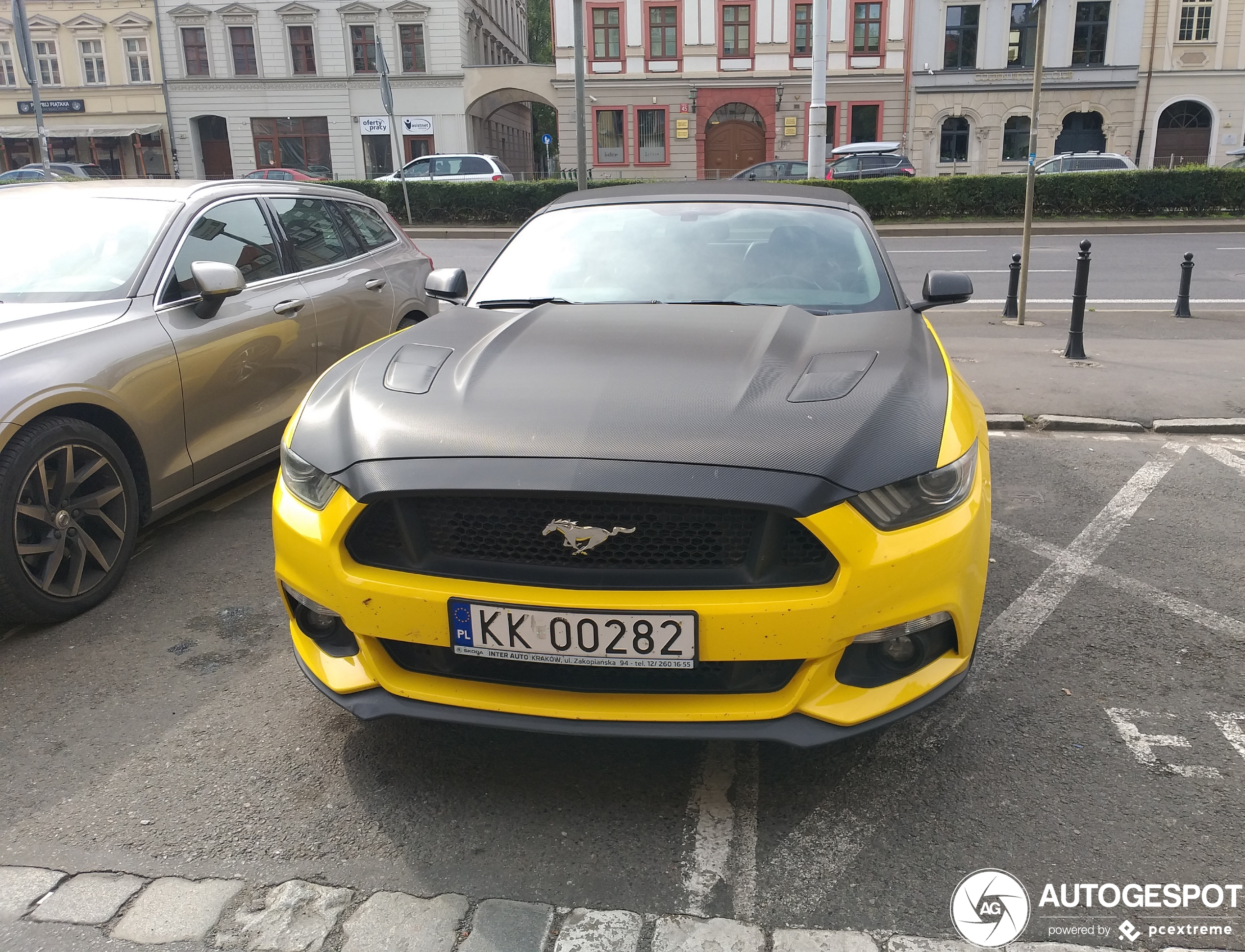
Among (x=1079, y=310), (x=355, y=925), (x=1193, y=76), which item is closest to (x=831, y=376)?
(x=355, y=925)

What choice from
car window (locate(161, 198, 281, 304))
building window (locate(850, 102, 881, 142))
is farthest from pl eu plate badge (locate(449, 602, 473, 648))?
building window (locate(850, 102, 881, 142))

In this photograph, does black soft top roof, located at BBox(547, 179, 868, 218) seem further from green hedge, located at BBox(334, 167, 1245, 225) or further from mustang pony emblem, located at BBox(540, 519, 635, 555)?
green hedge, located at BBox(334, 167, 1245, 225)

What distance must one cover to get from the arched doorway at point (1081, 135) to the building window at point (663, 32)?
15640 millimetres

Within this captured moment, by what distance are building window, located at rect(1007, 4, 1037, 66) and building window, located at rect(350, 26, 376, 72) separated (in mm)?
25533

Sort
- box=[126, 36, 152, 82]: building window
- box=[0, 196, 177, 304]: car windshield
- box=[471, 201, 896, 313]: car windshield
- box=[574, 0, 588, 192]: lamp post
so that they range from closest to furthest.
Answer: box=[471, 201, 896, 313]: car windshield, box=[0, 196, 177, 304]: car windshield, box=[574, 0, 588, 192]: lamp post, box=[126, 36, 152, 82]: building window

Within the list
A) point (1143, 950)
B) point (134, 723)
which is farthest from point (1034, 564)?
point (134, 723)

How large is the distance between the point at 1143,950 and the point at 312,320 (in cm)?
460

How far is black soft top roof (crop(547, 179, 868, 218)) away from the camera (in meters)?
4.36

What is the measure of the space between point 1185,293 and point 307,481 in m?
10.5

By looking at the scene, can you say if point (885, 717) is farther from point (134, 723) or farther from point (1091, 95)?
point (1091, 95)

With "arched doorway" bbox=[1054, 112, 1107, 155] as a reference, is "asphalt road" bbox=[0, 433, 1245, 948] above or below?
below

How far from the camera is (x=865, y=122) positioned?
3991 cm

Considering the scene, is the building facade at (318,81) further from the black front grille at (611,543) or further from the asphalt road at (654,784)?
the black front grille at (611,543)

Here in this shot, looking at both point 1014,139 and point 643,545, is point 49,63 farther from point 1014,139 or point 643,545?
point 643,545
